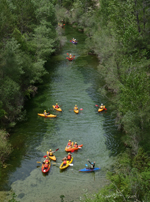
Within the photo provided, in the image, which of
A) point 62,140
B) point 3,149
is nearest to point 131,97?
point 62,140

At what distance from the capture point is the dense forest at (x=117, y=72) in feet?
52.6

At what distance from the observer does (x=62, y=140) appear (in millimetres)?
26328

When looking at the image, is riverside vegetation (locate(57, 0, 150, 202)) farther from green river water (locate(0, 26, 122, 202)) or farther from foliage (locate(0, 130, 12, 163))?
foliage (locate(0, 130, 12, 163))

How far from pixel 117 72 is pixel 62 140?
385 inches

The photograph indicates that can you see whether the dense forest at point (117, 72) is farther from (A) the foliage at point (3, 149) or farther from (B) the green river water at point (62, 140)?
(B) the green river water at point (62, 140)

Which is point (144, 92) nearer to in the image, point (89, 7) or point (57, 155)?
point (57, 155)

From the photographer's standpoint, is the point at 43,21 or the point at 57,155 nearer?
the point at 57,155

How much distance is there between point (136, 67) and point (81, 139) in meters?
9.30

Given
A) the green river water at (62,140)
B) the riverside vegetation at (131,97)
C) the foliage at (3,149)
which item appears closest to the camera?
the riverside vegetation at (131,97)

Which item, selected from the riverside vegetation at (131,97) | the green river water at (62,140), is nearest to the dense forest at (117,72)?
the riverside vegetation at (131,97)

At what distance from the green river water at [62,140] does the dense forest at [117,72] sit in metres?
1.50

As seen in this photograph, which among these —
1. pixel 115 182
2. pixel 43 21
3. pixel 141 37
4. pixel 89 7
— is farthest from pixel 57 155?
pixel 89 7

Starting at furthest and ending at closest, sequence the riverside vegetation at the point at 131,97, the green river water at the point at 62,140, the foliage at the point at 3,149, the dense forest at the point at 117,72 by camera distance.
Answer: the foliage at the point at 3,149 < the green river water at the point at 62,140 < the dense forest at the point at 117,72 < the riverside vegetation at the point at 131,97

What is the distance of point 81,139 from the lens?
26.5 m
